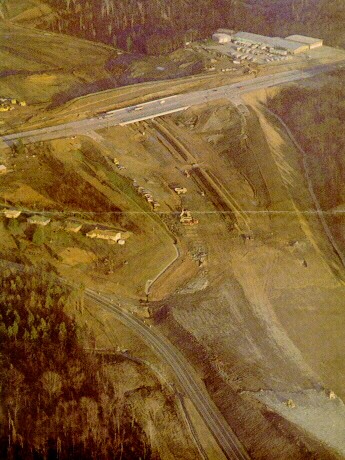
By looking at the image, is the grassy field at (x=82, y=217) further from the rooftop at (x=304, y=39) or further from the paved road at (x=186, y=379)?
the rooftop at (x=304, y=39)

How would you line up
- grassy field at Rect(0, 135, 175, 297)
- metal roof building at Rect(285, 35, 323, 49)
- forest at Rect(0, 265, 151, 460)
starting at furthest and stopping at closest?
1. metal roof building at Rect(285, 35, 323, 49)
2. grassy field at Rect(0, 135, 175, 297)
3. forest at Rect(0, 265, 151, 460)

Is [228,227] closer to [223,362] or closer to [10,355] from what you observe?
[223,362]

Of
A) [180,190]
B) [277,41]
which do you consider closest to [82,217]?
[180,190]

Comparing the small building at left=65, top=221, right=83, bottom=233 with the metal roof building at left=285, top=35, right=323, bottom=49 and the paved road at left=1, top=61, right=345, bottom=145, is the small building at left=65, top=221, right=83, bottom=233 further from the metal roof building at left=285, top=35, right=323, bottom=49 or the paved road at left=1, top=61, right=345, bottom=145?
the metal roof building at left=285, top=35, right=323, bottom=49

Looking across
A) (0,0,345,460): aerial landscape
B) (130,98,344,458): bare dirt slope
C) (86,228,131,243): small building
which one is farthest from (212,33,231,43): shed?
(86,228,131,243): small building

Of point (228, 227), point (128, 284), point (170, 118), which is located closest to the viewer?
point (128, 284)

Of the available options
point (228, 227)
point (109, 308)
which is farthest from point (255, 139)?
point (109, 308)

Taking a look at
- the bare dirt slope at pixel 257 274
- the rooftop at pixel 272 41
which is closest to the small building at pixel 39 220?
the bare dirt slope at pixel 257 274

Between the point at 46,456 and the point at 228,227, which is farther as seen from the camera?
the point at 228,227
